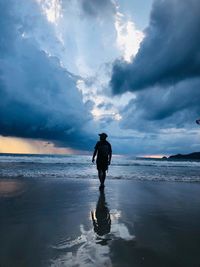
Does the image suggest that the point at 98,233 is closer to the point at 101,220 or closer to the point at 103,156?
the point at 101,220

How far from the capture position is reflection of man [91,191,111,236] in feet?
15.9

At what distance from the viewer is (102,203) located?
7816mm

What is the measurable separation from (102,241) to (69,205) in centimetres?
339

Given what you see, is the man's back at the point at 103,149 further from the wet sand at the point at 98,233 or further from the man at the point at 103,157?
the wet sand at the point at 98,233

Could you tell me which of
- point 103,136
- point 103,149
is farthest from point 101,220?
point 103,136

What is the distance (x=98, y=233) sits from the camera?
182 inches

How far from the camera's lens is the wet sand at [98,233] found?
135 inches

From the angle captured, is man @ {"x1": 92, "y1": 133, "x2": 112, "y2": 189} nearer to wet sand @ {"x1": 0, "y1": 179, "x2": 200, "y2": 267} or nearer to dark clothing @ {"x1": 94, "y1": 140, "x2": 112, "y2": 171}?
dark clothing @ {"x1": 94, "y1": 140, "x2": 112, "y2": 171}

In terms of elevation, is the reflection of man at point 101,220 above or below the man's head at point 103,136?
below

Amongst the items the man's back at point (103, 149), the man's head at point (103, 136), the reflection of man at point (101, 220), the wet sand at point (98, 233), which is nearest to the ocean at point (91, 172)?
the man's back at point (103, 149)

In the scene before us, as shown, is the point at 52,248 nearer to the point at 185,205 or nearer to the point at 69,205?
the point at 69,205

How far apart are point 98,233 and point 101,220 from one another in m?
1.03

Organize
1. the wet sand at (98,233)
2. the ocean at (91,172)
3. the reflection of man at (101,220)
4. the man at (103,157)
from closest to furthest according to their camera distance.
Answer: the wet sand at (98,233) < the reflection of man at (101,220) < the man at (103,157) < the ocean at (91,172)

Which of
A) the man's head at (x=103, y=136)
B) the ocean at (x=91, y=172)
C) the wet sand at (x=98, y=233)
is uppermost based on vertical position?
the man's head at (x=103, y=136)
